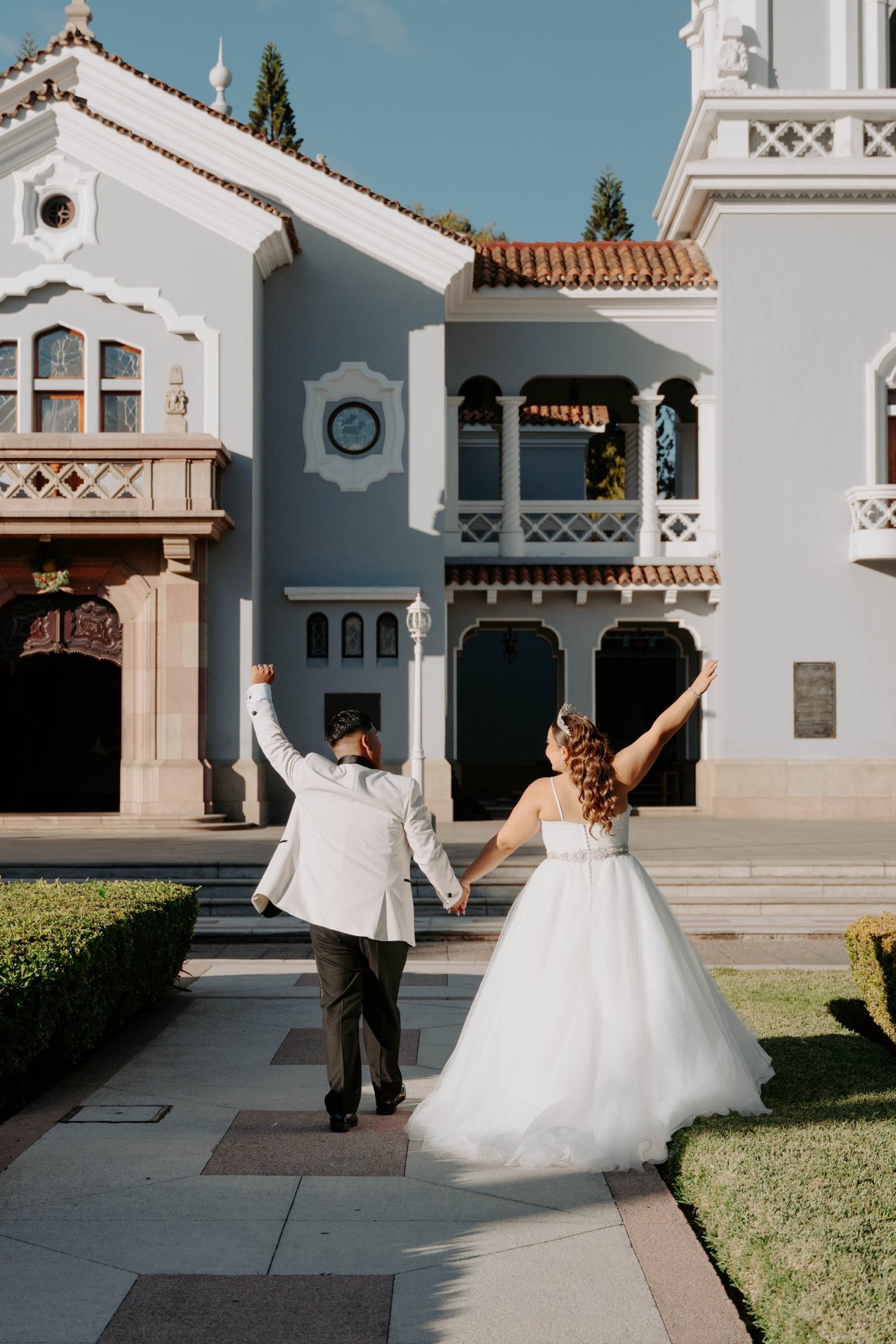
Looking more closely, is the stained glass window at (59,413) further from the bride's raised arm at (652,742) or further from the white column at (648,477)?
the bride's raised arm at (652,742)

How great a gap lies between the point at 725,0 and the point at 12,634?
16544mm

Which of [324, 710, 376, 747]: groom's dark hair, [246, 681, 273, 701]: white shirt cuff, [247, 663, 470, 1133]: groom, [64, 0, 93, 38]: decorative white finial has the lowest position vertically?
[247, 663, 470, 1133]: groom

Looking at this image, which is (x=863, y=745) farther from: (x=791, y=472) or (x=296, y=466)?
(x=296, y=466)

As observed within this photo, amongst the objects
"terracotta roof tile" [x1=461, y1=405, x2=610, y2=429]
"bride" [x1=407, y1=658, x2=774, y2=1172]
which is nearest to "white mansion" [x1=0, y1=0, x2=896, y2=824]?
"terracotta roof tile" [x1=461, y1=405, x2=610, y2=429]

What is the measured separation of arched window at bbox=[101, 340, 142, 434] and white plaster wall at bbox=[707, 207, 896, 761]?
9828 millimetres

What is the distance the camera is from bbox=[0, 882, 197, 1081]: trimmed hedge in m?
6.19

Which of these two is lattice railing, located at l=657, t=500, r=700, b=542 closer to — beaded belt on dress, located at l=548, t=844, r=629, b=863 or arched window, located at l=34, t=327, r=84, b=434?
arched window, located at l=34, t=327, r=84, b=434

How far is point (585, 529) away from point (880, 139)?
8276 millimetres

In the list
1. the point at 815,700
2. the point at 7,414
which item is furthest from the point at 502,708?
the point at 7,414

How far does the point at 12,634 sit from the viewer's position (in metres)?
19.8

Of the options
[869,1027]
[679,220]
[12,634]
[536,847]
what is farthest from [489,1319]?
[679,220]

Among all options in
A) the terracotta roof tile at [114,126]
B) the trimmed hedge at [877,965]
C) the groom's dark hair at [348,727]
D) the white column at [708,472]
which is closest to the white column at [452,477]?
the white column at [708,472]

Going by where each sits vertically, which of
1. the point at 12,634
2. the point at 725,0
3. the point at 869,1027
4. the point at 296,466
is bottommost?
the point at 869,1027

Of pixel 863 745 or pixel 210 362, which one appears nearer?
pixel 210 362
